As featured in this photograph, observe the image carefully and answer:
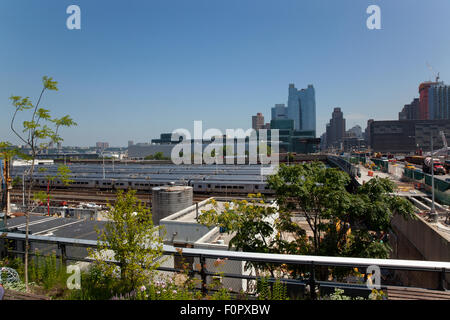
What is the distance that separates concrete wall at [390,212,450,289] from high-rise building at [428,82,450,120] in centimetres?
18682

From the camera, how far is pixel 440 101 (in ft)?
525

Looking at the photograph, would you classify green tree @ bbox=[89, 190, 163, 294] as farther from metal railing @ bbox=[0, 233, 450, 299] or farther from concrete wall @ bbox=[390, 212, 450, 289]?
concrete wall @ bbox=[390, 212, 450, 289]

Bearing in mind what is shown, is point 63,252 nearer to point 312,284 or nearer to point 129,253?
point 129,253

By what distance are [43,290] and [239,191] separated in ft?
99.5

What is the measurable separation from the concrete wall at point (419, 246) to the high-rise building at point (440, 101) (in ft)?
613

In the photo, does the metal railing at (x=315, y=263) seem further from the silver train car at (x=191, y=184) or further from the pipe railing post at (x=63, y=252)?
the silver train car at (x=191, y=184)

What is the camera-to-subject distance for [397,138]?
5128 inches

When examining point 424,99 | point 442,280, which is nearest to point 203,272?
point 442,280

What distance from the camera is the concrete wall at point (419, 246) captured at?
9617 mm

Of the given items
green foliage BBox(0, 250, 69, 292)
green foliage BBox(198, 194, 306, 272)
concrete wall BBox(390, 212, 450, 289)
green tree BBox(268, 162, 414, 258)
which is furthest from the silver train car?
green foliage BBox(0, 250, 69, 292)

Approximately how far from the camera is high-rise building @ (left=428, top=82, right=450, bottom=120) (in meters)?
158
